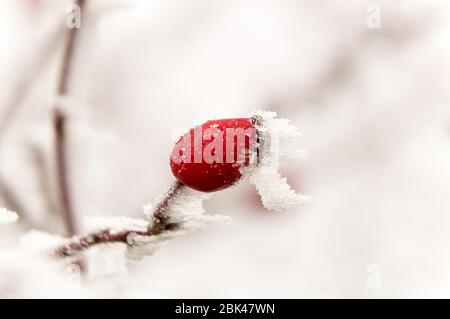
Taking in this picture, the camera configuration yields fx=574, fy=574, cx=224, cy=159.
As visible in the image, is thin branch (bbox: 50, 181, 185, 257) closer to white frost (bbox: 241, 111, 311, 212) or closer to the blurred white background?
white frost (bbox: 241, 111, 311, 212)

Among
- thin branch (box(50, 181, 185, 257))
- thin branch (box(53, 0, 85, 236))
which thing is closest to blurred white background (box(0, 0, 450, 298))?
thin branch (box(53, 0, 85, 236))

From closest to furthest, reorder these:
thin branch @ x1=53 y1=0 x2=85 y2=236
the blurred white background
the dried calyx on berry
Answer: the dried calyx on berry < thin branch @ x1=53 y1=0 x2=85 y2=236 < the blurred white background

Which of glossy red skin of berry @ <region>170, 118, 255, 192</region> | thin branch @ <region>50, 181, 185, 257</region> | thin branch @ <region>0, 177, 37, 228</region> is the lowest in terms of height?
thin branch @ <region>50, 181, 185, 257</region>

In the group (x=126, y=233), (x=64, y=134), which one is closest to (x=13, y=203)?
(x=64, y=134)

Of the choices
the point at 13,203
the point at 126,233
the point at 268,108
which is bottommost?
the point at 126,233

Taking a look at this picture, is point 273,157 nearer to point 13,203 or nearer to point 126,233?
point 126,233

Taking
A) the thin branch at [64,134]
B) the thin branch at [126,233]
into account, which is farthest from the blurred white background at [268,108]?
the thin branch at [126,233]

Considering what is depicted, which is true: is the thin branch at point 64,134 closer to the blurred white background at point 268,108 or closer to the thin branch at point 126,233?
the blurred white background at point 268,108
